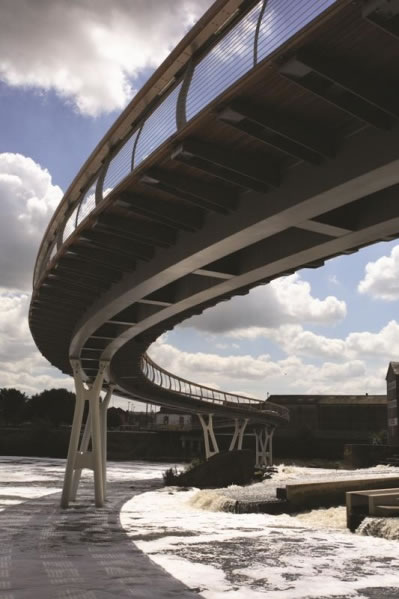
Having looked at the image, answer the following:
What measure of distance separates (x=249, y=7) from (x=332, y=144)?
213 cm

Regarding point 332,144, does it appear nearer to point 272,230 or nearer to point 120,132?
point 272,230

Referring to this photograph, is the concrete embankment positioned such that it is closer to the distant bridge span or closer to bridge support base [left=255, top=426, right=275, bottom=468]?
the distant bridge span

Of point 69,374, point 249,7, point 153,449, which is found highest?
point 249,7

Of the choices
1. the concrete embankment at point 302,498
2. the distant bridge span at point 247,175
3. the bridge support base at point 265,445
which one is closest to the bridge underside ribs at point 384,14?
the distant bridge span at point 247,175

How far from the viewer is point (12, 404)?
136750 millimetres

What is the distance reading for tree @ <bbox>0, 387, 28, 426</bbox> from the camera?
133875 millimetres

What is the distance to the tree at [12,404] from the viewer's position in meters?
134

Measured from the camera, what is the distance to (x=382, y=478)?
2356 cm

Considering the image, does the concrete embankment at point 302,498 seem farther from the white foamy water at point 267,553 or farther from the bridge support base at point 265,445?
the bridge support base at point 265,445

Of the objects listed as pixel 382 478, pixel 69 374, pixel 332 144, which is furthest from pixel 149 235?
pixel 69 374

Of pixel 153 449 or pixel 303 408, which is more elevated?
pixel 303 408

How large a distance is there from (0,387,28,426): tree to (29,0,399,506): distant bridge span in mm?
125062

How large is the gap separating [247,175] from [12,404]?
13695 centimetres

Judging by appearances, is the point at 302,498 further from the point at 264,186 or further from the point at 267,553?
the point at 264,186
